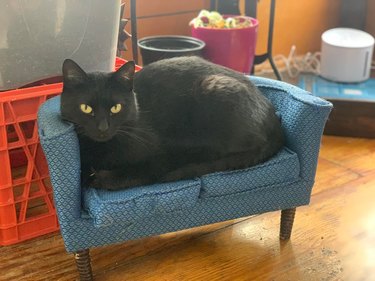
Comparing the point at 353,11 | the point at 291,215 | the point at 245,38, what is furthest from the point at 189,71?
the point at 353,11

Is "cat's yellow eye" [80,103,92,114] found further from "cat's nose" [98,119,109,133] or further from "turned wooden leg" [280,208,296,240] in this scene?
"turned wooden leg" [280,208,296,240]

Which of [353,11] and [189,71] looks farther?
[353,11]

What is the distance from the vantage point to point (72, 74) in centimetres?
129

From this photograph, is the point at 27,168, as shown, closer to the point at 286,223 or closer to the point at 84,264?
the point at 84,264

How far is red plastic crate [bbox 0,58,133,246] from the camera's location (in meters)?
1.45

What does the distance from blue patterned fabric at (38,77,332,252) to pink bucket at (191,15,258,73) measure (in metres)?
0.72

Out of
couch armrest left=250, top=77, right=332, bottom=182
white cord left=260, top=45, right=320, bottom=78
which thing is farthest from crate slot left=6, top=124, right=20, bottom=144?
white cord left=260, top=45, right=320, bottom=78

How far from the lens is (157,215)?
4.54ft

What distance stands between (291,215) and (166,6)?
1.37m

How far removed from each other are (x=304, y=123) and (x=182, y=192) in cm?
43

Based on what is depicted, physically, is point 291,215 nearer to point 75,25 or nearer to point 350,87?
point 75,25

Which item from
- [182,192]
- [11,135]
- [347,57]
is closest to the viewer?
[182,192]

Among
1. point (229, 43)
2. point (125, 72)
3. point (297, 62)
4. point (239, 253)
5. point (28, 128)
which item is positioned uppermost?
point (125, 72)

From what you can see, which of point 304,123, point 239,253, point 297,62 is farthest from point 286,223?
point 297,62
